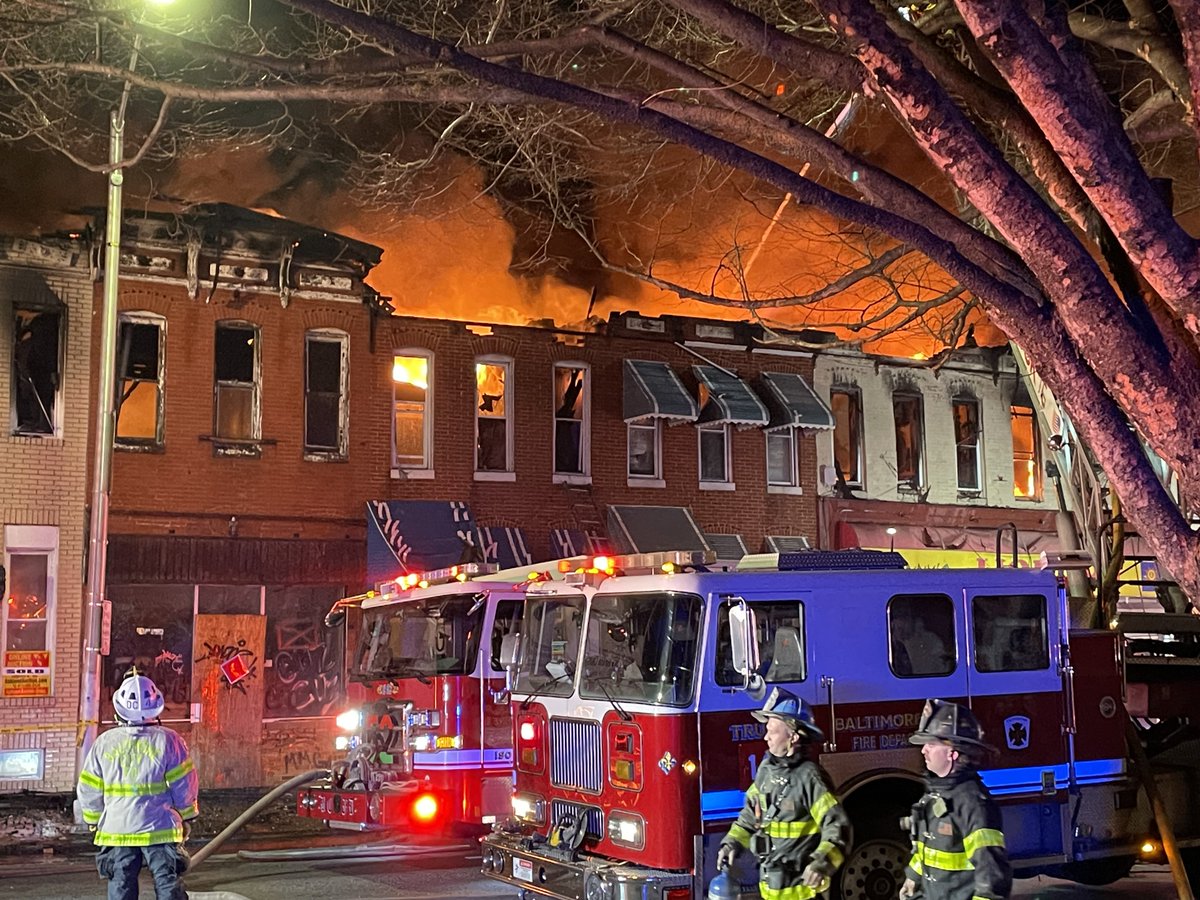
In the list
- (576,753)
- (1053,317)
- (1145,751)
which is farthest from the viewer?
(1145,751)

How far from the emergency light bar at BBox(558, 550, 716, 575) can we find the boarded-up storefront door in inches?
416

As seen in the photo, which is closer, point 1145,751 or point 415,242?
point 1145,751

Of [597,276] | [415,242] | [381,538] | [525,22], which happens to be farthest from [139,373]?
[597,276]

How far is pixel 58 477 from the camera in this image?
1700cm

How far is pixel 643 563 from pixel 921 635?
6.01ft

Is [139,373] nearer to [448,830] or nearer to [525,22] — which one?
[525,22]

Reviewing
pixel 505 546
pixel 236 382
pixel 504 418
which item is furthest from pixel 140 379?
pixel 505 546

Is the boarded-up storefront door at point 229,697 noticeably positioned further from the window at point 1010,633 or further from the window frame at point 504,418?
the window at point 1010,633

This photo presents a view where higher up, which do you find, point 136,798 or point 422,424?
point 422,424

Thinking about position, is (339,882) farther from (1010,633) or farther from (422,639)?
(1010,633)

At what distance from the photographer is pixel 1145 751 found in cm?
941

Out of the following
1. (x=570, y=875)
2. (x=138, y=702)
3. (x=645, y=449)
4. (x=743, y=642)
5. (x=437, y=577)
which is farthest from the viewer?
(x=645, y=449)

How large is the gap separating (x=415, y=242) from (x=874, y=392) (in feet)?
33.9

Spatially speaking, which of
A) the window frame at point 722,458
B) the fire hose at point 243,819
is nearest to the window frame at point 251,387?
the window frame at point 722,458
